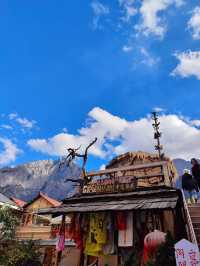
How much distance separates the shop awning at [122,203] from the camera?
27.7 ft

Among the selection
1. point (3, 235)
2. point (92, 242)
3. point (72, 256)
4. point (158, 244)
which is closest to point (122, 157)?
point (72, 256)

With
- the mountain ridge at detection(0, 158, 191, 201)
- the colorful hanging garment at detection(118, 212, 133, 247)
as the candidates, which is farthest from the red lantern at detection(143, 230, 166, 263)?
the mountain ridge at detection(0, 158, 191, 201)

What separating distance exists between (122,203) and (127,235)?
3.81 ft

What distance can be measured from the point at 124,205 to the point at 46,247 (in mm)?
16029

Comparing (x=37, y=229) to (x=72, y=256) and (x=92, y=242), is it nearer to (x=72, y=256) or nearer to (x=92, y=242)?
(x=72, y=256)

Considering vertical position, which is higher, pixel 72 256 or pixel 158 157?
pixel 158 157

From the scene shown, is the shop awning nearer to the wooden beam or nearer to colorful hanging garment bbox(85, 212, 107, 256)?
colorful hanging garment bbox(85, 212, 107, 256)

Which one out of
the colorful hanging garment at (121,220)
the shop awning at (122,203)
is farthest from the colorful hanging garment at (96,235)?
the colorful hanging garment at (121,220)

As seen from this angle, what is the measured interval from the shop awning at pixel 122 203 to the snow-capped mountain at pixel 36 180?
2805 inches

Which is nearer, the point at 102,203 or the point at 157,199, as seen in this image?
the point at 157,199

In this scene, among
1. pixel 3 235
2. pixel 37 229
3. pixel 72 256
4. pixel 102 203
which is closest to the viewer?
pixel 102 203

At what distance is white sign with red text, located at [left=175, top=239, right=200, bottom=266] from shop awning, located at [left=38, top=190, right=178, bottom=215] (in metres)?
2.39

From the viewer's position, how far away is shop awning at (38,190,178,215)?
332 inches

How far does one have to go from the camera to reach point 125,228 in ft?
31.0
